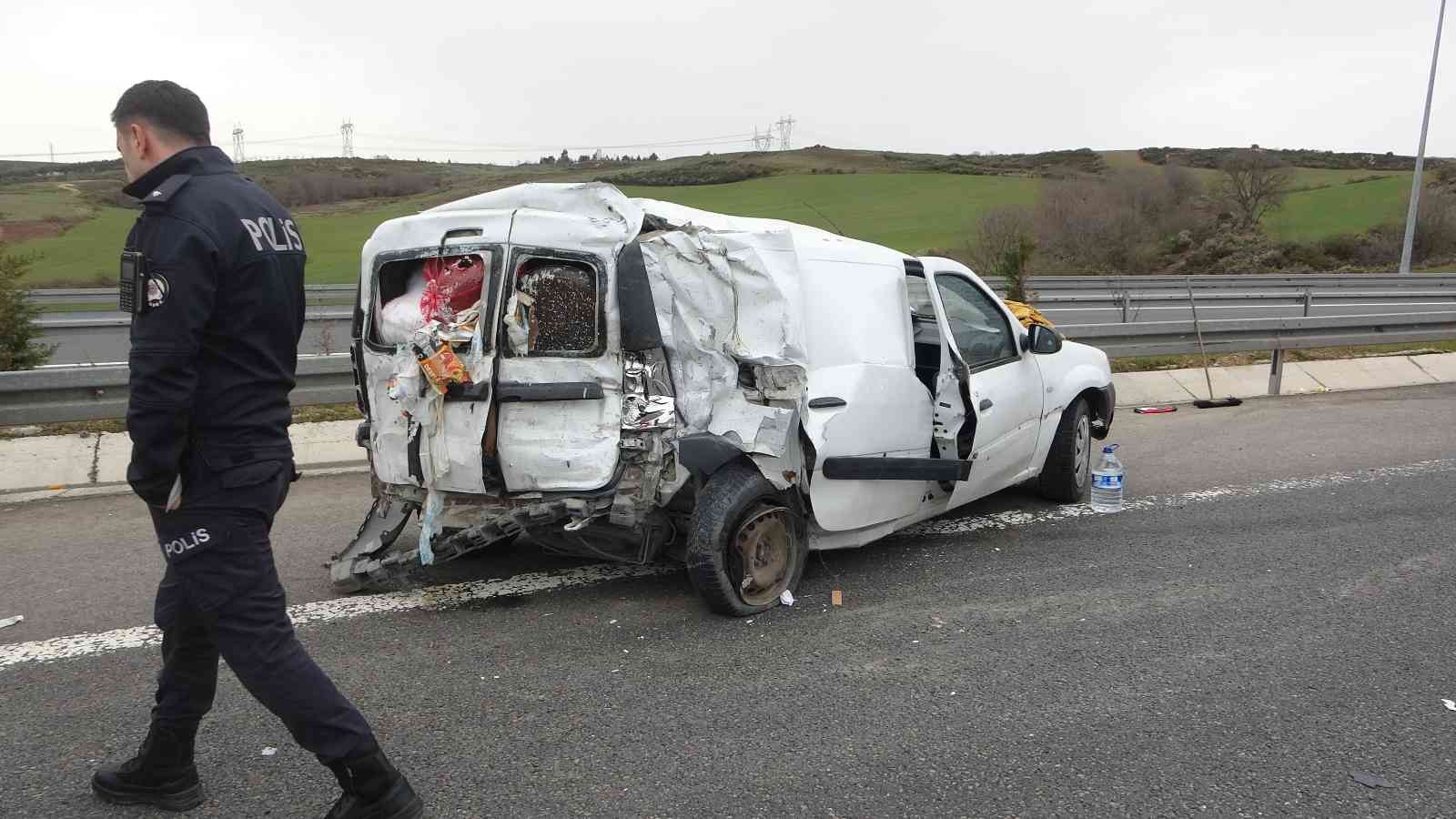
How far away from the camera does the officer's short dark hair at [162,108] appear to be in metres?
2.72

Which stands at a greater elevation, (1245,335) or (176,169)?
(176,169)

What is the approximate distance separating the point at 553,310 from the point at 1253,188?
5075 cm

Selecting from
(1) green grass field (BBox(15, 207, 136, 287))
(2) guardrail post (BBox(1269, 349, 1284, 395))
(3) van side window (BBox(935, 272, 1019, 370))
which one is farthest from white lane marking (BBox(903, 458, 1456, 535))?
(1) green grass field (BBox(15, 207, 136, 287))

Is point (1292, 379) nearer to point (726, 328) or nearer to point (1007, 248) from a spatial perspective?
point (1007, 248)

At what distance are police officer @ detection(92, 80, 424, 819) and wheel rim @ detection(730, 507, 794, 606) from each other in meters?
1.89

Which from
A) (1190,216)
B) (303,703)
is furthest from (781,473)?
(1190,216)

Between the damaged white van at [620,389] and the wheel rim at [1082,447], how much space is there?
6.33 ft

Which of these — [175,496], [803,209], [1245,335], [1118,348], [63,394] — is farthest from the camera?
[803,209]

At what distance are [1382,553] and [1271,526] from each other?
0.60 meters

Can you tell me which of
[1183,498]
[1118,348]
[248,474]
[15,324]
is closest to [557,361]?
[248,474]

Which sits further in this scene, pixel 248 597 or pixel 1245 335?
pixel 1245 335

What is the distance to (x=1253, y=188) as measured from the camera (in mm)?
47406

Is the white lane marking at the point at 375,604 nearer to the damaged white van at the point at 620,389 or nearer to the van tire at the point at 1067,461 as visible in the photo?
the damaged white van at the point at 620,389

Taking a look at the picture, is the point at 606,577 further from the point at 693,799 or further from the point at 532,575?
the point at 693,799
